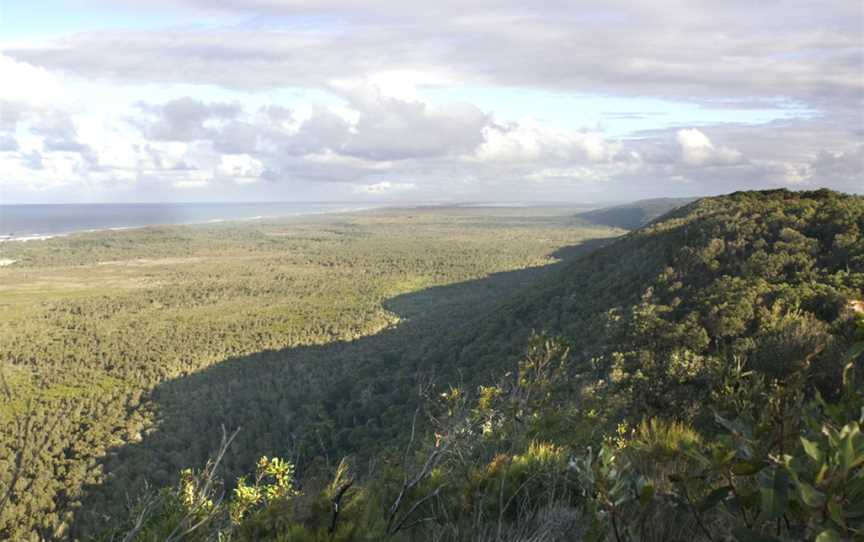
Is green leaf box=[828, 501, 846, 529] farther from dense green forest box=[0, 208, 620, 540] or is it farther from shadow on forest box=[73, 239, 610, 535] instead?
shadow on forest box=[73, 239, 610, 535]

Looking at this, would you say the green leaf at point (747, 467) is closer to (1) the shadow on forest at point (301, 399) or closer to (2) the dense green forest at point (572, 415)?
(2) the dense green forest at point (572, 415)

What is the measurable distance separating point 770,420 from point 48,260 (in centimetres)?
17330

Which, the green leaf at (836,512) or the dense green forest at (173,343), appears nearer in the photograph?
the green leaf at (836,512)

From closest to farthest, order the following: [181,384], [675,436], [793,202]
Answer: [675,436] → [793,202] → [181,384]

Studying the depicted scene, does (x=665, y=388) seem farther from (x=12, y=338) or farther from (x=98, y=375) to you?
(x=12, y=338)

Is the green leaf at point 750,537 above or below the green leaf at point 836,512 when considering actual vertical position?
below

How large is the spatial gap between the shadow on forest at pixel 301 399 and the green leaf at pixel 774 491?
20.1m

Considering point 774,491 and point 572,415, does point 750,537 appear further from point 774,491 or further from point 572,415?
point 572,415

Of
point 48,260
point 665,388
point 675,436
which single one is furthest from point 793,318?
point 48,260

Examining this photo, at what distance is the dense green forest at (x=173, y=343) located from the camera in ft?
95.9

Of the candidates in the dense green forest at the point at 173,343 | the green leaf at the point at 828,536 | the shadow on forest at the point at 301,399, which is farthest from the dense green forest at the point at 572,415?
the dense green forest at the point at 173,343

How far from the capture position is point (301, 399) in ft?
136

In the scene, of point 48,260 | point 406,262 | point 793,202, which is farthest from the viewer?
point 48,260

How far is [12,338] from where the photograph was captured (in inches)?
2635
